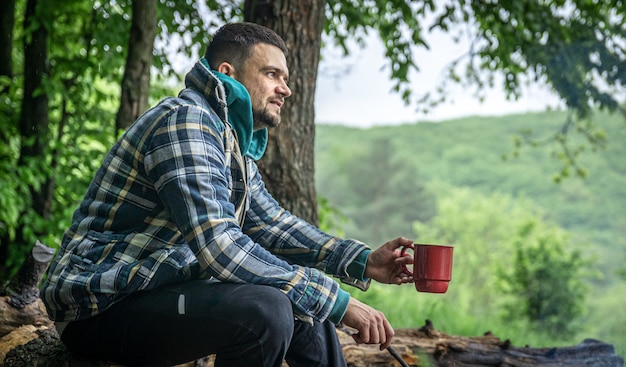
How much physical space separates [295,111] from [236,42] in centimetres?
177

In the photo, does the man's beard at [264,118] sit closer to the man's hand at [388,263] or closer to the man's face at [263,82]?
the man's face at [263,82]

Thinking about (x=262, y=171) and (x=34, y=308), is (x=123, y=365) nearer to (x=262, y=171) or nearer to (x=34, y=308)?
(x=34, y=308)

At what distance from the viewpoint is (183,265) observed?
218 centimetres

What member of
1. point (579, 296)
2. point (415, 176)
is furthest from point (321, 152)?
point (579, 296)

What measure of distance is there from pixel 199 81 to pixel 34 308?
1.53 metres

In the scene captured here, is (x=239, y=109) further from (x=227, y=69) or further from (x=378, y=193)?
(x=378, y=193)

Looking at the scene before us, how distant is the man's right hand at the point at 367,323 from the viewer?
A: 2080 mm

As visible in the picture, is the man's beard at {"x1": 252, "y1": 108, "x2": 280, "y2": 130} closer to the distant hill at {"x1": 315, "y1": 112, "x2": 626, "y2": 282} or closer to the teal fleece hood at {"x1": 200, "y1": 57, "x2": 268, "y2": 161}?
the teal fleece hood at {"x1": 200, "y1": 57, "x2": 268, "y2": 161}

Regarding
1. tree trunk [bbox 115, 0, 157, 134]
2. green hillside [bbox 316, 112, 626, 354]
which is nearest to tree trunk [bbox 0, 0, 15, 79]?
tree trunk [bbox 115, 0, 157, 134]

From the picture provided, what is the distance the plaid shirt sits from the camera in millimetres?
2039

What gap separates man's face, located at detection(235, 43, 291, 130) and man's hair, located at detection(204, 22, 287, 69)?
0.9 inches

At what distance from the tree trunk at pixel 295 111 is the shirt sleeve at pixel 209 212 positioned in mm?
2015

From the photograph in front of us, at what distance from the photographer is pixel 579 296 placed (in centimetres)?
1422

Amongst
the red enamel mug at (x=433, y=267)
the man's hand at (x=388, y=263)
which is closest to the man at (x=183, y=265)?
the red enamel mug at (x=433, y=267)
